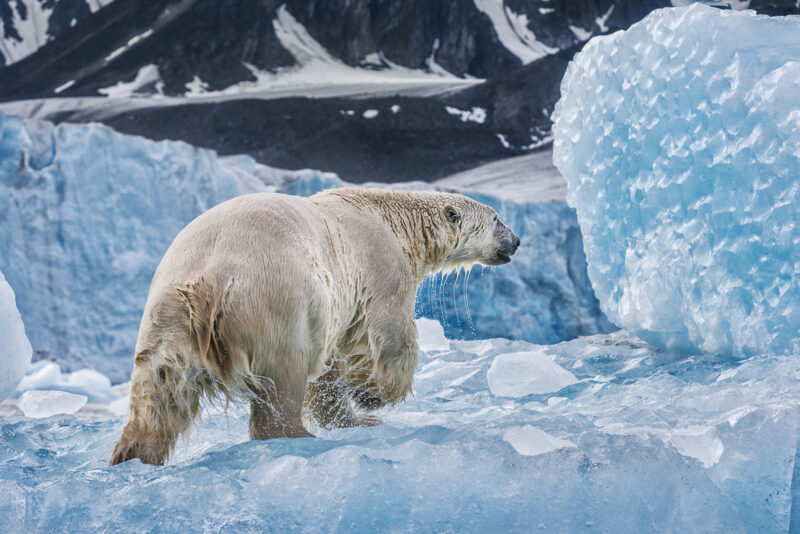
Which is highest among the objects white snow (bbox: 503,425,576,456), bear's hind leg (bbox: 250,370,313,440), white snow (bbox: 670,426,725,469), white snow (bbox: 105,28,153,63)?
white snow (bbox: 105,28,153,63)

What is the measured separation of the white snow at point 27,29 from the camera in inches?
454

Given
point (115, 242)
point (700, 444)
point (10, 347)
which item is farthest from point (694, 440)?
→ point (115, 242)

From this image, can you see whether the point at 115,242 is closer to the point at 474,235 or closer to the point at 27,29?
the point at 27,29

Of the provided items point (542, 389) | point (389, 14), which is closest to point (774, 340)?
point (542, 389)

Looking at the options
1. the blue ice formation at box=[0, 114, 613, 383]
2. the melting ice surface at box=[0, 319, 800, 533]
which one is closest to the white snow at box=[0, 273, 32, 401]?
the melting ice surface at box=[0, 319, 800, 533]

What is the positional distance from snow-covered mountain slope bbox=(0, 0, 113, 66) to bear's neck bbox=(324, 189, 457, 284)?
34.3 ft

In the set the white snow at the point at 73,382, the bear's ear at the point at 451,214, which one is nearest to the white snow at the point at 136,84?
the white snow at the point at 73,382


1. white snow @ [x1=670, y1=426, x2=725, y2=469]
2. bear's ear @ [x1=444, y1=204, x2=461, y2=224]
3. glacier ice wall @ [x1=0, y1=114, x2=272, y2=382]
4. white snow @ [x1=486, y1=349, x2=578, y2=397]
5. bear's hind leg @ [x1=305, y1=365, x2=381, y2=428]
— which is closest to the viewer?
white snow @ [x1=670, y1=426, x2=725, y2=469]

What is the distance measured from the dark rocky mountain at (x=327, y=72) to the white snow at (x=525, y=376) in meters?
7.05

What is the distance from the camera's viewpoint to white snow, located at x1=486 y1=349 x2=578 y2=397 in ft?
12.2

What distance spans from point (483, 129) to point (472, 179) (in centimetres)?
102

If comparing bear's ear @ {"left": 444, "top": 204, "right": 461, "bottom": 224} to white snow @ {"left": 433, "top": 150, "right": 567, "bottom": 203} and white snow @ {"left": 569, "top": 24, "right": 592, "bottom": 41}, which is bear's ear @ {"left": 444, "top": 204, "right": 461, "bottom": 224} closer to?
white snow @ {"left": 433, "top": 150, "right": 567, "bottom": 203}

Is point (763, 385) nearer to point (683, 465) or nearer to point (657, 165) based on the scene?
point (683, 465)

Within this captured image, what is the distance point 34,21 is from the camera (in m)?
11.6
